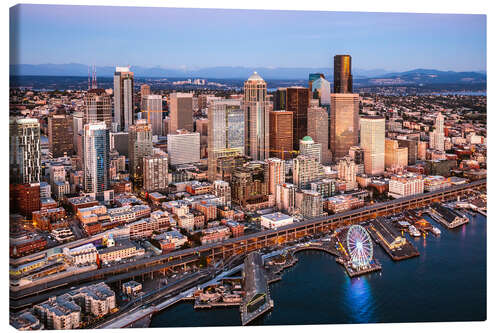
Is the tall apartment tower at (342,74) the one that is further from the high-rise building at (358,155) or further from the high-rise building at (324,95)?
the high-rise building at (358,155)

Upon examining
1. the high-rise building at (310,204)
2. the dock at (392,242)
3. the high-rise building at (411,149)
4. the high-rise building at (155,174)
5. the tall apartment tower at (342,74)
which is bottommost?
the dock at (392,242)

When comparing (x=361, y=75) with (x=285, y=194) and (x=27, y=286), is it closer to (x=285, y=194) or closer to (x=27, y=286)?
(x=285, y=194)

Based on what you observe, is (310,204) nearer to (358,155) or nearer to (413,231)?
(413,231)

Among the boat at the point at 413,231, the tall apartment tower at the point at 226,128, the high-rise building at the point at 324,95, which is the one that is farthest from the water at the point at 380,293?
the high-rise building at the point at 324,95

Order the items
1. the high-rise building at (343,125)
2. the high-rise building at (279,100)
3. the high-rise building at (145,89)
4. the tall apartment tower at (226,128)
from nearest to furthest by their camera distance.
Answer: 1. the high-rise building at (145,89)
2. the tall apartment tower at (226,128)
3. the high-rise building at (279,100)
4. the high-rise building at (343,125)

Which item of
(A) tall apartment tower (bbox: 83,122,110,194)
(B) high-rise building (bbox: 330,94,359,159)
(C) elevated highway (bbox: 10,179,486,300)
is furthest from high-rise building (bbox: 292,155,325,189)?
(A) tall apartment tower (bbox: 83,122,110,194)

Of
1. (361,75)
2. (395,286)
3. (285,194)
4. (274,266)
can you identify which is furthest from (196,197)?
(395,286)

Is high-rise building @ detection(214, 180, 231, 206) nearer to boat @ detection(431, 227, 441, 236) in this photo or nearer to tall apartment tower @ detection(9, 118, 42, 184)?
tall apartment tower @ detection(9, 118, 42, 184)
